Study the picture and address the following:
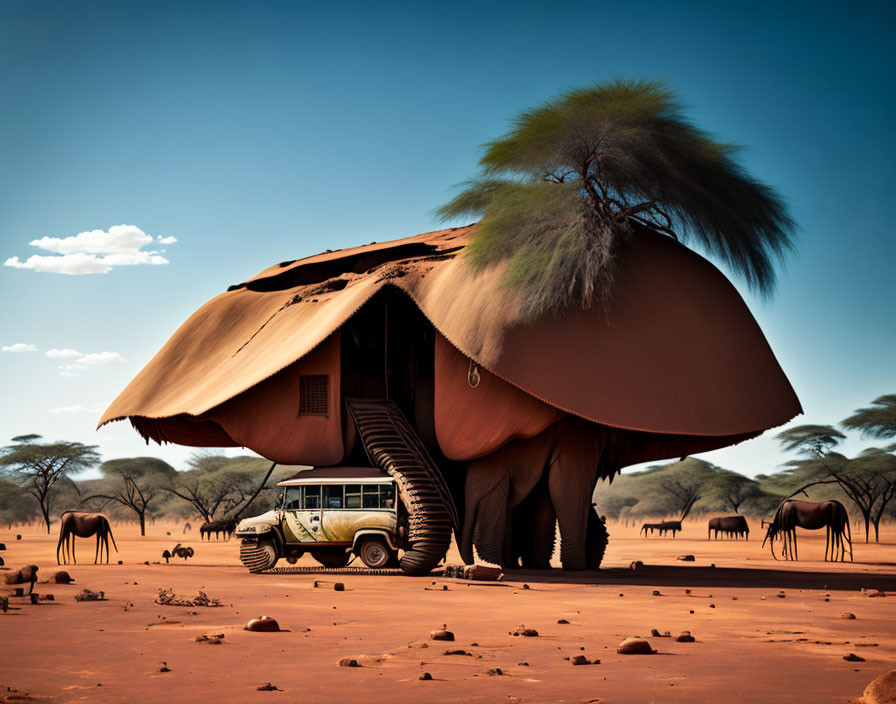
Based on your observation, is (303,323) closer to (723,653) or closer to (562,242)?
(562,242)

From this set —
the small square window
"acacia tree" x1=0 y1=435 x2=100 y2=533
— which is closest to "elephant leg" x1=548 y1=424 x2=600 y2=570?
the small square window

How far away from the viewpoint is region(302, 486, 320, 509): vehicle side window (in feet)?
71.9

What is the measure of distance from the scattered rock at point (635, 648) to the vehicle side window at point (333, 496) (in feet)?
41.8

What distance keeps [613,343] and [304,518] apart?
25.0 ft

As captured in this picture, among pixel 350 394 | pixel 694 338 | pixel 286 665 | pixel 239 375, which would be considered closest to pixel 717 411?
pixel 694 338

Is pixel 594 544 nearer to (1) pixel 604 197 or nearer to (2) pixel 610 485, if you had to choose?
(1) pixel 604 197

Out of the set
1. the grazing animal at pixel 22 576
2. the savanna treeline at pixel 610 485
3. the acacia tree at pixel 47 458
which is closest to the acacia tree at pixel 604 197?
the grazing animal at pixel 22 576

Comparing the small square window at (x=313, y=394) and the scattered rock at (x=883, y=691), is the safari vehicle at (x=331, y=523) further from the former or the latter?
the scattered rock at (x=883, y=691)

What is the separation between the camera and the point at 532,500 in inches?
978

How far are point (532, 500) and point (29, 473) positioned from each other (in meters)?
44.5

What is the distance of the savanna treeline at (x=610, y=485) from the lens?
53.2m

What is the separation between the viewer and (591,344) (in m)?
21.9

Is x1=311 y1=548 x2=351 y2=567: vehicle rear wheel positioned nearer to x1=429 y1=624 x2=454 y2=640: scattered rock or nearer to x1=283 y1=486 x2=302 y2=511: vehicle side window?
x1=283 y1=486 x2=302 y2=511: vehicle side window

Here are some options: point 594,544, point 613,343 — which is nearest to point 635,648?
point 613,343
